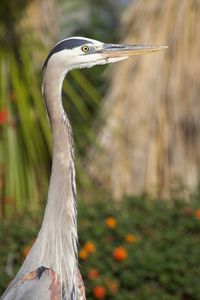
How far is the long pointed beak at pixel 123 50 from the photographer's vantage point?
4.25m

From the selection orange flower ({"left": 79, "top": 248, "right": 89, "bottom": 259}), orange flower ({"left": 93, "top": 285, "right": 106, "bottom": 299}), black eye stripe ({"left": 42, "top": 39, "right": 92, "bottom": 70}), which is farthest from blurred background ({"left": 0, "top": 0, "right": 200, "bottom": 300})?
black eye stripe ({"left": 42, "top": 39, "right": 92, "bottom": 70})

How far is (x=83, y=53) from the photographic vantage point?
4180 millimetres

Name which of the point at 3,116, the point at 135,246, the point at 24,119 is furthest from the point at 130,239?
the point at 24,119

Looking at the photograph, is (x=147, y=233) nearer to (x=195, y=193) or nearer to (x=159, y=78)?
(x=195, y=193)

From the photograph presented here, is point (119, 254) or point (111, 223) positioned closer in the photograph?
point (119, 254)

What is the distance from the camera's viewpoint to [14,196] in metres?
8.15

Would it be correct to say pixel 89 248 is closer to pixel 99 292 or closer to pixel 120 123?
pixel 99 292

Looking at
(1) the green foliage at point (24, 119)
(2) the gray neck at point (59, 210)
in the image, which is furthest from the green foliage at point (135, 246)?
(2) the gray neck at point (59, 210)

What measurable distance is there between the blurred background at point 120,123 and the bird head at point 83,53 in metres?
3.06

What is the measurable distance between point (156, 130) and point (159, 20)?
47.5 inches

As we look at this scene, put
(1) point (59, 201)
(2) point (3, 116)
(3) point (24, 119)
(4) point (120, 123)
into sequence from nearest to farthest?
(1) point (59, 201), (2) point (3, 116), (3) point (24, 119), (4) point (120, 123)

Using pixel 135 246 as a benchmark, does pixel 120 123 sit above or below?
above

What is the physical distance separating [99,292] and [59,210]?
185cm

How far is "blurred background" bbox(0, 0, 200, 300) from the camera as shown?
25.5ft
